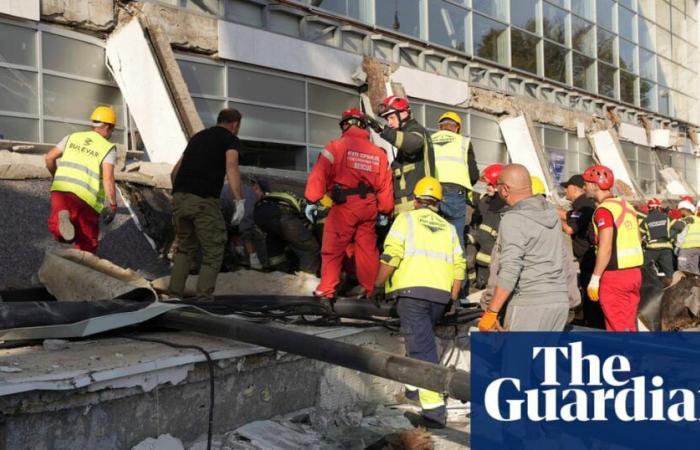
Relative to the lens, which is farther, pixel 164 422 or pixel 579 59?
pixel 579 59

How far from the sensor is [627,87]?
23.6 m

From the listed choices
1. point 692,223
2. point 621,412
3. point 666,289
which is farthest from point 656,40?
point 621,412

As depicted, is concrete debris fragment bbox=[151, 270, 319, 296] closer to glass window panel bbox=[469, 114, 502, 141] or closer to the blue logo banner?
the blue logo banner

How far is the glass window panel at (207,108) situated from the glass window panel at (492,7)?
852 cm

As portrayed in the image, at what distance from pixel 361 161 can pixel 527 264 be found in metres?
2.06

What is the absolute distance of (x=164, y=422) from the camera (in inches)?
148

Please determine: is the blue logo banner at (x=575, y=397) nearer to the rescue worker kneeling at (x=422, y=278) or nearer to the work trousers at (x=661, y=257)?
the rescue worker kneeling at (x=422, y=278)

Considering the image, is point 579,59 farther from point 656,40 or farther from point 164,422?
point 164,422

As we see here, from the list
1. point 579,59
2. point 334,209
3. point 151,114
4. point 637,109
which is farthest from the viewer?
point 637,109

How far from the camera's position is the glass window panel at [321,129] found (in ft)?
40.2

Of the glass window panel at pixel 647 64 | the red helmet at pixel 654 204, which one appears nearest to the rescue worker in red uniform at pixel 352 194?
the red helmet at pixel 654 204

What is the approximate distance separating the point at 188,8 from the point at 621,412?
8585 mm

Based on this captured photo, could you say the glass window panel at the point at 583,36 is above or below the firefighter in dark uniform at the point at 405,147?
above

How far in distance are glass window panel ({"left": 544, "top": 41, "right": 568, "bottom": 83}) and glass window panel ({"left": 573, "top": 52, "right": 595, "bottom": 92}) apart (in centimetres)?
72
